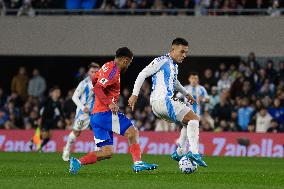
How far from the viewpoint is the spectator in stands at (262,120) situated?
26.0 meters

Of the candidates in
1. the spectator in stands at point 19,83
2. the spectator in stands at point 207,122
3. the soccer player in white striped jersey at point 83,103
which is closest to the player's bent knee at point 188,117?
the soccer player in white striped jersey at point 83,103

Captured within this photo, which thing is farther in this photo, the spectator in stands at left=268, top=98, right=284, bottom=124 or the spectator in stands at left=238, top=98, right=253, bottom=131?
the spectator in stands at left=238, top=98, right=253, bottom=131

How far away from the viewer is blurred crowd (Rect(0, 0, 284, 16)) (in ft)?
97.1

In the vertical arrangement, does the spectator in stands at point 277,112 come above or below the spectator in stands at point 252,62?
below

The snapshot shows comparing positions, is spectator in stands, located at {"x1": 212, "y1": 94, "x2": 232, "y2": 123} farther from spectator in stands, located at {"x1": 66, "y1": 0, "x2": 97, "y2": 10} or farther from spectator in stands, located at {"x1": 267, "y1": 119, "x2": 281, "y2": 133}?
spectator in stands, located at {"x1": 66, "y1": 0, "x2": 97, "y2": 10}

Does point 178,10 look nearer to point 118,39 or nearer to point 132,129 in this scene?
point 118,39

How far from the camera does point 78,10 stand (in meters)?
30.8

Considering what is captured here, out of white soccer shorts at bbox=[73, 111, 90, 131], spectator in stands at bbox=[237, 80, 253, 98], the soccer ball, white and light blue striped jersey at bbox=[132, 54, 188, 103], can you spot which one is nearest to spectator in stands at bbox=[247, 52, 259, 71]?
spectator in stands at bbox=[237, 80, 253, 98]

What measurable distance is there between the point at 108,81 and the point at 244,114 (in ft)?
42.7

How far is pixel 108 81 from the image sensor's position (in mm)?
14141

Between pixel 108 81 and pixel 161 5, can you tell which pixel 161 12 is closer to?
pixel 161 5

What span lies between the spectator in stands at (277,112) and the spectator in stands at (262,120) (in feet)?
0.54

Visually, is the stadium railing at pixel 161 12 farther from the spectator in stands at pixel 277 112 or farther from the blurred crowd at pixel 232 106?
the spectator in stands at pixel 277 112

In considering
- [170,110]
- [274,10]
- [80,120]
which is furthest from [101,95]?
[274,10]
